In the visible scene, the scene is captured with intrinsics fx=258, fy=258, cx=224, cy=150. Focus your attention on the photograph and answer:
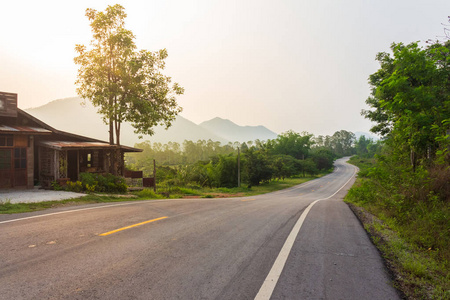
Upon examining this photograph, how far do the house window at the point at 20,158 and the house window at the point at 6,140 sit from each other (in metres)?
0.42

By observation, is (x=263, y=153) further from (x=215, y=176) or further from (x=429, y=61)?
(x=429, y=61)

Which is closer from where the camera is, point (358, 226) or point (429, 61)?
point (358, 226)

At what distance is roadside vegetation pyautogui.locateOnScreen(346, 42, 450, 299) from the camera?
13.8ft

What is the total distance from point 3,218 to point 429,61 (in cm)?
1274

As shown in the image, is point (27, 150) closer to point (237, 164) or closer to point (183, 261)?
point (183, 261)

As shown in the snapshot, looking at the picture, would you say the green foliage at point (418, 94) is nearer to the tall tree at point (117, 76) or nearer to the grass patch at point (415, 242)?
the grass patch at point (415, 242)

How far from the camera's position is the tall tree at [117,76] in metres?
19.6

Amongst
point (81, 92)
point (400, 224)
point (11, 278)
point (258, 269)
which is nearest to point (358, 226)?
point (400, 224)

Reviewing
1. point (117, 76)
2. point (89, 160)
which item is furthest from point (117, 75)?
point (89, 160)

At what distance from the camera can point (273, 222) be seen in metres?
7.27

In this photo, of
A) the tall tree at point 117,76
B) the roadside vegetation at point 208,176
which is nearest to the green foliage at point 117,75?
the tall tree at point 117,76

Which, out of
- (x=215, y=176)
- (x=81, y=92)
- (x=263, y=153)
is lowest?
(x=215, y=176)

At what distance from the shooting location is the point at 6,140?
45.0 feet

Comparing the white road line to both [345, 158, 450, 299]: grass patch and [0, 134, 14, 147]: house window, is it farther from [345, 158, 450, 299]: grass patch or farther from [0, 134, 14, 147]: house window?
[0, 134, 14, 147]: house window
